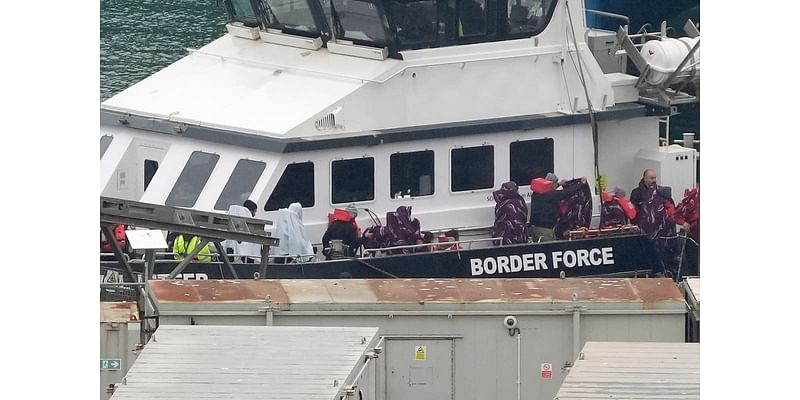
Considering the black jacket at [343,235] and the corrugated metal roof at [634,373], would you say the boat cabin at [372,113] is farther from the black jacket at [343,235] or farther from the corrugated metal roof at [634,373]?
the corrugated metal roof at [634,373]

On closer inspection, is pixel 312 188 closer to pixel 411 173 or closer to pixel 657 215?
pixel 411 173

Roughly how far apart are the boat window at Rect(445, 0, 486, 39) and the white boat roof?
643 millimetres

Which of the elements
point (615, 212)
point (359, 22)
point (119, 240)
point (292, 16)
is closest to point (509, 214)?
point (615, 212)

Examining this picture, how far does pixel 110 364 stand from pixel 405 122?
566 cm

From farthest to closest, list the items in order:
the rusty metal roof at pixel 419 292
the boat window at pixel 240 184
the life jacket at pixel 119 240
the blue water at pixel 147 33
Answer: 1. the blue water at pixel 147 33
2. the boat window at pixel 240 184
3. the life jacket at pixel 119 240
4. the rusty metal roof at pixel 419 292

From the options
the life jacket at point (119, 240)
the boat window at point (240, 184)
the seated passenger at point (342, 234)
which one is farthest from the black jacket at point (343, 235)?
the life jacket at point (119, 240)

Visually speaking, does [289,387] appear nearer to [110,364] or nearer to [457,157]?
[110,364]

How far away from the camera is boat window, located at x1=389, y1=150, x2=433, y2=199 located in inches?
691

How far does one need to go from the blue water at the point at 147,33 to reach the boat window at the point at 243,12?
10.2m

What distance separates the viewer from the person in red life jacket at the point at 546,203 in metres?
17.7

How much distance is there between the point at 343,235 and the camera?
17.0 metres

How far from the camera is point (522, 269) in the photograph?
57.3 feet

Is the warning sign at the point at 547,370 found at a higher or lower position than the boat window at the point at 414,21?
lower
